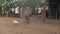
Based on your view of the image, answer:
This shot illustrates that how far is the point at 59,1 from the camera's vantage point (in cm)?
1234

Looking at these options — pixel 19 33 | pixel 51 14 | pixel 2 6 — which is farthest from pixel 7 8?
pixel 19 33

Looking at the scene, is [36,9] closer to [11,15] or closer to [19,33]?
[11,15]

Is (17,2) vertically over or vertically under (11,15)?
over

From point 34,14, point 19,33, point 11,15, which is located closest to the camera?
point 19,33

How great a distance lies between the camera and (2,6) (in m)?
12.2

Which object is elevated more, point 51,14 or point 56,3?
point 56,3

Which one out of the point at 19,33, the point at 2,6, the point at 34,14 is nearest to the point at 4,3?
the point at 2,6

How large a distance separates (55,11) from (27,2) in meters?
2.17

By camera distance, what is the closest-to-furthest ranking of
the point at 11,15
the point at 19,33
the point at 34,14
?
the point at 19,33 < the point at 11,15 < the point at 34,14

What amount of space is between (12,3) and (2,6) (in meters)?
0.76

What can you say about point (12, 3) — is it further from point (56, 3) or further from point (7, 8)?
point (56, 3)

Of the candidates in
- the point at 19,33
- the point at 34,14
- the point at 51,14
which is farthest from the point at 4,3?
the point at 19,33

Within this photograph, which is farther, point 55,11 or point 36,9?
point 36,9

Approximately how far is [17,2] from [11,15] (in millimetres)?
1231
